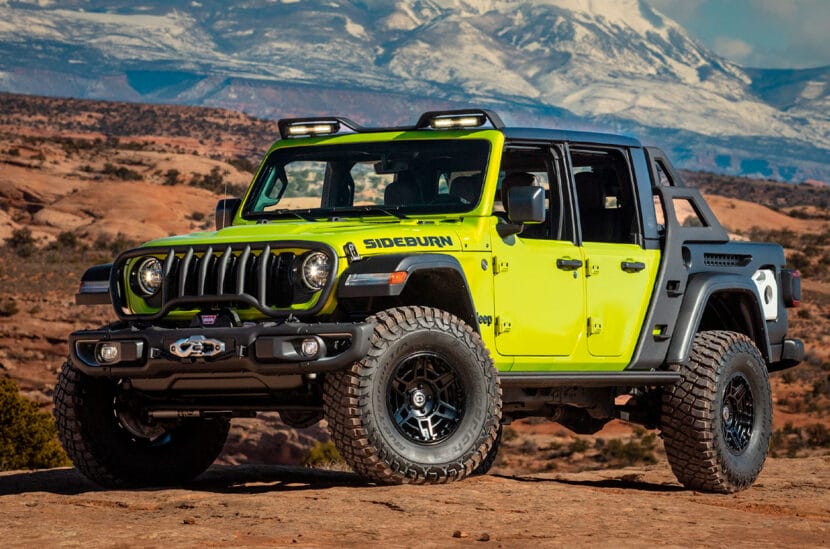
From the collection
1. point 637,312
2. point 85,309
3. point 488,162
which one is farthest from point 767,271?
point 85,309

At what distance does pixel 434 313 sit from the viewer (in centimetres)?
795

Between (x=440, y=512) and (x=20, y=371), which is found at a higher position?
(x=440, y=512)

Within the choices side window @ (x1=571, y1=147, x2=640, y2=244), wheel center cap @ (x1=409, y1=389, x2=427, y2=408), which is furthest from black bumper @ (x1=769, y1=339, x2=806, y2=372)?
wheel center cap @ (x1=409, y1=389, x2=427, y2=408)

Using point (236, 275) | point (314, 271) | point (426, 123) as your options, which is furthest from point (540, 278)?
point (236, 275)

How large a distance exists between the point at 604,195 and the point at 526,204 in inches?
72.6

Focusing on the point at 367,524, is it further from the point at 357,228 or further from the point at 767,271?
the point at 767,271

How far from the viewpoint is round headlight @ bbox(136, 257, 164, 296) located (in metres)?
8.29

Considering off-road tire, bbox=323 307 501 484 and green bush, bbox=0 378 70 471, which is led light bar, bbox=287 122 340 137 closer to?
off-road tire, bbox=323 307 501 484

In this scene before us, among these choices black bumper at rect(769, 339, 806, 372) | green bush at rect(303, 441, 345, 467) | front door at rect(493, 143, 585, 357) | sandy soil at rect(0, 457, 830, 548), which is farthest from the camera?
green bush at rect(303, 441, 345, 467)

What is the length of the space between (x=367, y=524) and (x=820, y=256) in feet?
182

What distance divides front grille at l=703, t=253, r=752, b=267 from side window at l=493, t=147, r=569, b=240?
4.53 feet

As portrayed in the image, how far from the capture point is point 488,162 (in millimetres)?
8828

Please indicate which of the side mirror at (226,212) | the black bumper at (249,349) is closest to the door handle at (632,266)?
the black bumper at (249,349)

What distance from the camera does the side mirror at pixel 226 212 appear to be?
961 cm
